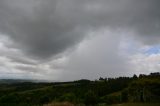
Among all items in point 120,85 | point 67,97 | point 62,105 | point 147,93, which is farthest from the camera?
point 120,85

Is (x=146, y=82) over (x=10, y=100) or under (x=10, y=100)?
over

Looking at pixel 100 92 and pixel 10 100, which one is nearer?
→ pixel 10 100

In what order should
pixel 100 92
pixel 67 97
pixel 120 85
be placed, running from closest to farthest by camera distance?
→ 1. pixel 67 97
2. pixel 100 92
3. pixel 120 85

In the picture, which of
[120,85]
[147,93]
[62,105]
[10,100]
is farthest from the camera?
[120,85]

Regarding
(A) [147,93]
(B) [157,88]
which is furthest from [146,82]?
(A) [147,93]

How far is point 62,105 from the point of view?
310 feet

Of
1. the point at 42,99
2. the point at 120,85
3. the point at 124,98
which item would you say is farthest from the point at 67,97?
the point at 120,85

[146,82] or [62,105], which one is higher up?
[146,82]

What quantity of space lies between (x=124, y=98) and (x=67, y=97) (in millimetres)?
29457

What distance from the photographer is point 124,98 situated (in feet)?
424

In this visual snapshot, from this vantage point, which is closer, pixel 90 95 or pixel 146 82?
pixel 90 95

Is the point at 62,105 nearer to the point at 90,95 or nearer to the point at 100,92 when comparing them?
the point at 90,95

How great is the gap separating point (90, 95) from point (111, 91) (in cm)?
5823

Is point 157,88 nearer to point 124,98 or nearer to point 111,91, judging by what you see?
point 124,98
